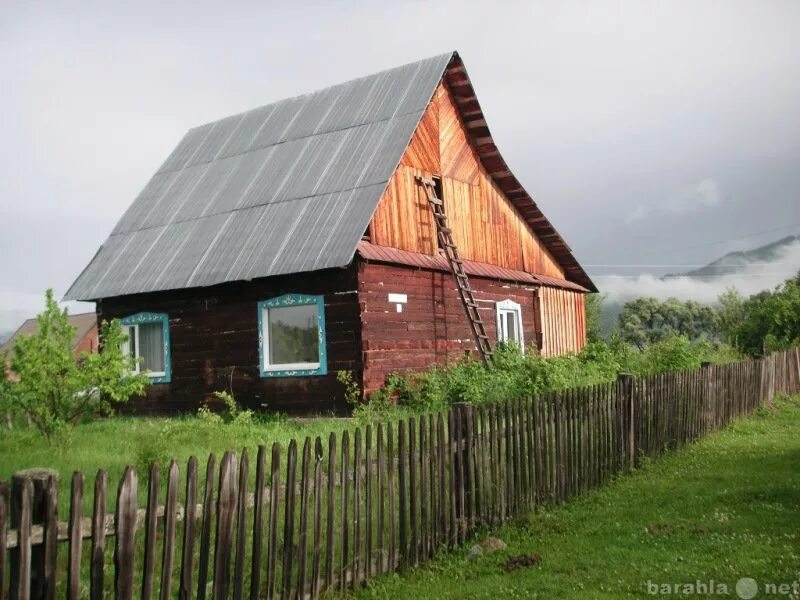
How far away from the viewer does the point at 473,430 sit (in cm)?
788

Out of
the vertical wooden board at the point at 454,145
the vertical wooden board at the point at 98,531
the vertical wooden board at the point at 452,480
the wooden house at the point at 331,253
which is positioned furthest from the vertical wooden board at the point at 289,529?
the vertical wooden board at the point at 454,145

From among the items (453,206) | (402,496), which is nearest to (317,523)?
(402,496)

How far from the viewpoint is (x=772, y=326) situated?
32.3m

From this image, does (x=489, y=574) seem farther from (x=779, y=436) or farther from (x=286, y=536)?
(x=779, y=436)

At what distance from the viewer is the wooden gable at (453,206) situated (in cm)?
1800

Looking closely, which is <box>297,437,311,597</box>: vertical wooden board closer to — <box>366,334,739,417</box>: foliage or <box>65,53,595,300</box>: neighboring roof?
<box>366,334,739,417</box>: foliage

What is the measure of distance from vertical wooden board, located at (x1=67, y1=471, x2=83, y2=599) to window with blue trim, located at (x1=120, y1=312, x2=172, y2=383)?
49.8ft

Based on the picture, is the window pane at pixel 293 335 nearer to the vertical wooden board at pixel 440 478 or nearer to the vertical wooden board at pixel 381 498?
the vertical wooden board at pixel 440 478

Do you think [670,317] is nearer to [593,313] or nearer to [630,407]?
[593,313]

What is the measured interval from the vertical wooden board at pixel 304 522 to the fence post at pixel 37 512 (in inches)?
75.7

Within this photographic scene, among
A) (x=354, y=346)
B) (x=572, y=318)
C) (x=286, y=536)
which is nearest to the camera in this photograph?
(x=286, y=536)

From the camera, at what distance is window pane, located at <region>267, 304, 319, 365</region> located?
661 inches

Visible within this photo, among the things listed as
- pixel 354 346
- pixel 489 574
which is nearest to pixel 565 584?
pixel 489 574

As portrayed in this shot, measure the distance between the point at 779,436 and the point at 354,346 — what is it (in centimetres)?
786
